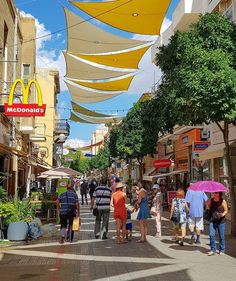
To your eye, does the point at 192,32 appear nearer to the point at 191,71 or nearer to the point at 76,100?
the point at 191,71

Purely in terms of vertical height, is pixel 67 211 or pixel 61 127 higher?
pixel 61 127

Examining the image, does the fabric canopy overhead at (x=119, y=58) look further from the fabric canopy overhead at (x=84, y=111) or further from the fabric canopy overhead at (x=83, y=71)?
the fabric canopy overhead at (x=84, y=111)

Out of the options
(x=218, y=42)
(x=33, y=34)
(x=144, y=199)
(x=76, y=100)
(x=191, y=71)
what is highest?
(x=33, y=34)

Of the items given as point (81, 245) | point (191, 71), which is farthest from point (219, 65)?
point (81, 245)

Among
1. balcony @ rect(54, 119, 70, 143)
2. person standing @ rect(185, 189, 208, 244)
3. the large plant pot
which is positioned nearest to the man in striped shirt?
the large plant pot

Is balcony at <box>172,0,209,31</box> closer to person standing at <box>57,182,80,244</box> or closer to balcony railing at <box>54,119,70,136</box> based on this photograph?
person standing at <box>57,182,80,244</box>

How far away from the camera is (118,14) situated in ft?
63.8

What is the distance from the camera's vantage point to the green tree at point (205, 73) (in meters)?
12.6

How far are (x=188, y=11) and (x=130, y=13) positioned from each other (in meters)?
8.17

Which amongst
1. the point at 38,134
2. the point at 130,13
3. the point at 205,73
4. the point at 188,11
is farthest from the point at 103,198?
the point at 38,134

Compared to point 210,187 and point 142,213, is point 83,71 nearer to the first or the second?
point 142,213

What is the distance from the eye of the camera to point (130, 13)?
1934 centimetres

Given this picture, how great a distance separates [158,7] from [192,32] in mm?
5498

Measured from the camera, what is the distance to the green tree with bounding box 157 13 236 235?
12.6m
